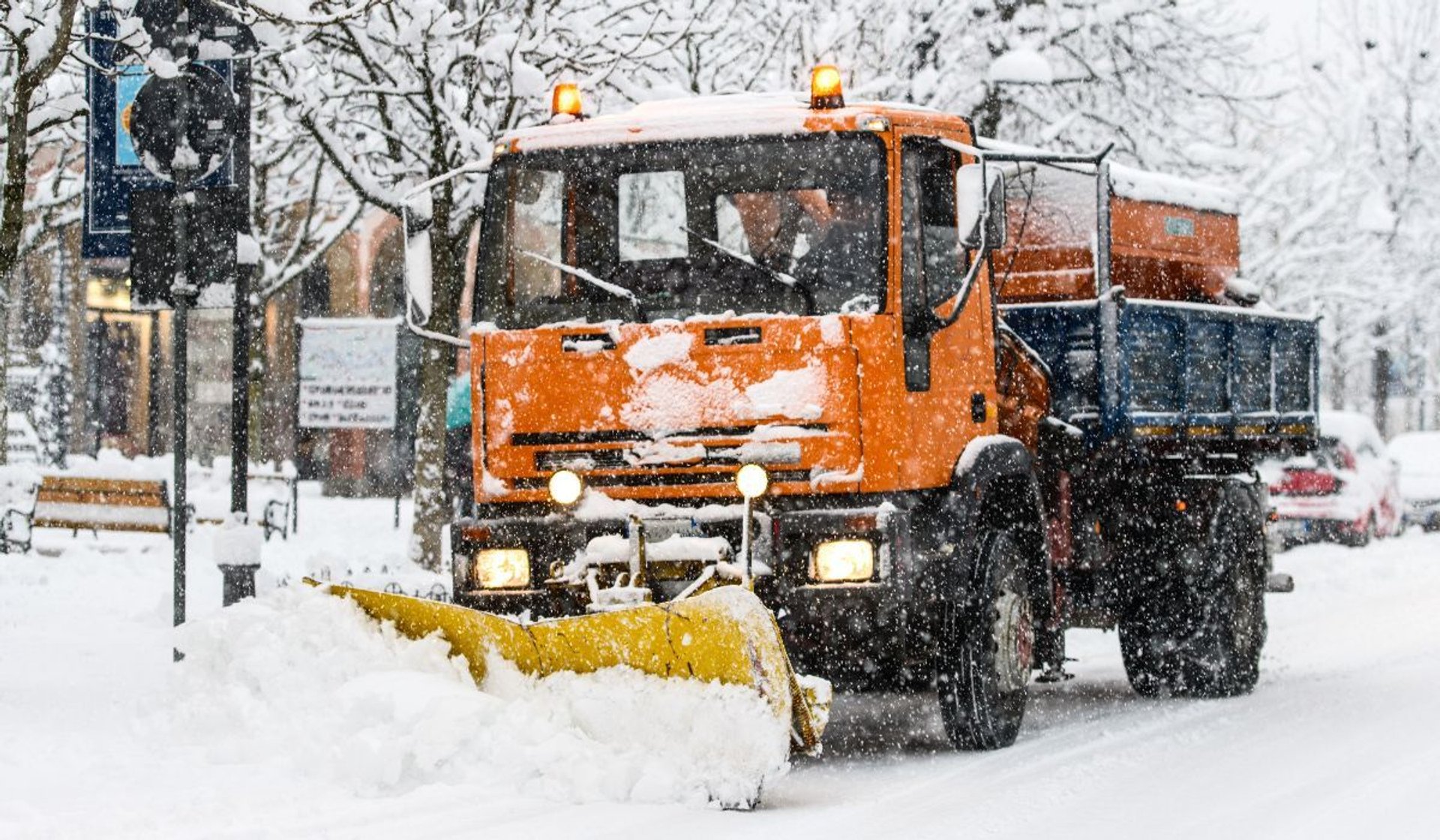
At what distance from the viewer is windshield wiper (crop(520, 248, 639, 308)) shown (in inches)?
326

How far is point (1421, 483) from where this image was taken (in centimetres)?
2895

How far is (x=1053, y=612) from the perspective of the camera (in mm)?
9703

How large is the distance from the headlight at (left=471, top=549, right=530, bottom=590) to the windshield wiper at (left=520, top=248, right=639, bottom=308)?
3.70 feet

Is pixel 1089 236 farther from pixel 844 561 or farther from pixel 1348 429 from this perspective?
pixel 1348 429

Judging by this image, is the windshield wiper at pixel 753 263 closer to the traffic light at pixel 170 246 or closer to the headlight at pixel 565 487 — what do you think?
the headlight at pixel 565 487

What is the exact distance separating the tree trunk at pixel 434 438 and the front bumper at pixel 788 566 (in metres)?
8.37

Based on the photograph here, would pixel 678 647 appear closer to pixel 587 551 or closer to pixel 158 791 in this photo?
pixel 587 551

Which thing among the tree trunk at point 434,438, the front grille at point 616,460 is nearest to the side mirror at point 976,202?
the front grille at point 616,460

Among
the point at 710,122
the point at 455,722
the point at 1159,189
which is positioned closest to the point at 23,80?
the point at 710,122

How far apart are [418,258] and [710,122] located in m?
1.40

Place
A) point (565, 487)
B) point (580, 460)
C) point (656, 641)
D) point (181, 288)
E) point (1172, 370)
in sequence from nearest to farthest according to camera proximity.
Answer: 1. point (656, 641)
2. point (565, 487)
3. point (580, 460)
4. point (181, 288)
5. point (1172, 370)

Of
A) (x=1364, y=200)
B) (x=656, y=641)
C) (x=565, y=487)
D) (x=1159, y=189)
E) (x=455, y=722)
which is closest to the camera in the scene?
(x=455, y=722)

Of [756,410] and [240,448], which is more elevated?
[756,410]

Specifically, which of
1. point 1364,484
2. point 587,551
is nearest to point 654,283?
point 587,551
